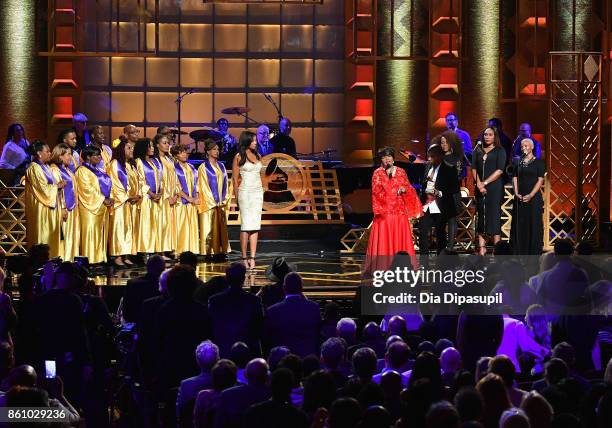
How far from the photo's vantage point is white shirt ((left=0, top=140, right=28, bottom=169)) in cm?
1608

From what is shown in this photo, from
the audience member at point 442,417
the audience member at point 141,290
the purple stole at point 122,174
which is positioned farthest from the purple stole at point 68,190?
the audience member at point 442,417

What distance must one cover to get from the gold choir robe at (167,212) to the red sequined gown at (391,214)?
2.82 m

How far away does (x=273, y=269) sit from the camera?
993cm

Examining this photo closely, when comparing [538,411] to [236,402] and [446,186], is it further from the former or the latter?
[446,186]

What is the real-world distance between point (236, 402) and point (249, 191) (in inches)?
288

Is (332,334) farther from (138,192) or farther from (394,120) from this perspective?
(394,120)

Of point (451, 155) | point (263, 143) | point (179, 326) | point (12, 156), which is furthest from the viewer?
point (263, 143)

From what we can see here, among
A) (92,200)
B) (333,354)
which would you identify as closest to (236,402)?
(333,354)

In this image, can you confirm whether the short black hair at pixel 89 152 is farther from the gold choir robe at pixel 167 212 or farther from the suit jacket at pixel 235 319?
the suit jacket at pixel 235 319

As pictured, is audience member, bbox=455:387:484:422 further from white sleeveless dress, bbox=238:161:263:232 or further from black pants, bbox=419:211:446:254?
white sleeveless dress, bbox=238:161:263:232

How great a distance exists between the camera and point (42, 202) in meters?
13.7

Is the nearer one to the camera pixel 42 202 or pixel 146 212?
pixel 42 202

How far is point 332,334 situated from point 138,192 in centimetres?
584

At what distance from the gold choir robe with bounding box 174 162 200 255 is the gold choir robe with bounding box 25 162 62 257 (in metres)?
1.82
